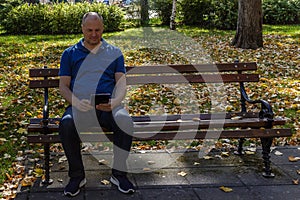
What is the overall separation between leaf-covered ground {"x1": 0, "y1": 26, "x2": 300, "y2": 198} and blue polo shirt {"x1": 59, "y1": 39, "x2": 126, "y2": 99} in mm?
1104

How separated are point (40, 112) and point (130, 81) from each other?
90.4 inches

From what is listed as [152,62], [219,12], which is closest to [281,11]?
[219,12]

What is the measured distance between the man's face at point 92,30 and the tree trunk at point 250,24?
872cm

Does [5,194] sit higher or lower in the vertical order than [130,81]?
lower

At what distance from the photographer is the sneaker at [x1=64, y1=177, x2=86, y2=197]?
13.0 feet

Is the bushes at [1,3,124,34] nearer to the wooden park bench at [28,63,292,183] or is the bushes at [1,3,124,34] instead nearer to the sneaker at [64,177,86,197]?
the wooden park bench at [28,63,292,183]

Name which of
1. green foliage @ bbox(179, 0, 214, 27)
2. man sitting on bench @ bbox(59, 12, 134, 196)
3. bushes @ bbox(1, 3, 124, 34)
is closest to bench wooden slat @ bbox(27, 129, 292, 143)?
man sitting on bench @ bbox(59, 12, 134, 196)

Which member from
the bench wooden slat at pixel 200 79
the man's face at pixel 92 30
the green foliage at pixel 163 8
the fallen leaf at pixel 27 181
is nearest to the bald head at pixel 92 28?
the man's face at pixel 92 30

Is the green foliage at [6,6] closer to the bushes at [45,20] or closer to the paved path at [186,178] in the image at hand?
the bushes at [45,20]

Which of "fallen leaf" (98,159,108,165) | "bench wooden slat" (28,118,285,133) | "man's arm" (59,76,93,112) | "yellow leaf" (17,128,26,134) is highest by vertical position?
"man's arm" (59,76,93,112)

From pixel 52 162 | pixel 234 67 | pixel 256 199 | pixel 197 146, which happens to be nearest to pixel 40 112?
pixel 52 162

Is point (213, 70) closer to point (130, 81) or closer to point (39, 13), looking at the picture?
point (130, 81)

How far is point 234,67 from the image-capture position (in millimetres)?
5102

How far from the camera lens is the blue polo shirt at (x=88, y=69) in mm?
4379
